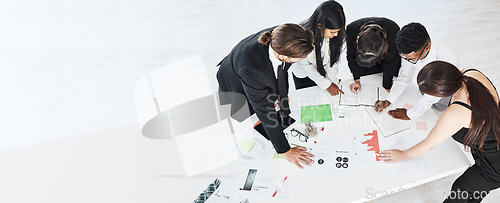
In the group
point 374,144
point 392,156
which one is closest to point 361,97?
point 374,144

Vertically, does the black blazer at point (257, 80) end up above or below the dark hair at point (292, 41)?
below

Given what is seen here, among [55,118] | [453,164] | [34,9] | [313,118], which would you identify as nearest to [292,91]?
[313,118]

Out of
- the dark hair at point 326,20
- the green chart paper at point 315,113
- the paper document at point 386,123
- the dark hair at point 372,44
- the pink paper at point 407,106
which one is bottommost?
the paper document at point 386,123

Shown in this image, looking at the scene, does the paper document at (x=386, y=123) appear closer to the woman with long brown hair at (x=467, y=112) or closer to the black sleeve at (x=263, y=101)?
the woman with long brown hair at (x=467, y=112)

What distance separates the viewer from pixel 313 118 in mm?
2141

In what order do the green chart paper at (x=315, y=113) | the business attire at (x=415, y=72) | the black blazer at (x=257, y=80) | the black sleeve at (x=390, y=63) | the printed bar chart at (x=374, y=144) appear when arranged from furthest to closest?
the black sleeve at (x=390, y=63) < the green chart paper at (x=315, y=113) < the business attire at (x=415, y=72) < the printed bar chart at (x=374, y=144) < the black blazer at (x=257, y=80)

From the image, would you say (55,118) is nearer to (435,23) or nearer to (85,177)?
(85,177)

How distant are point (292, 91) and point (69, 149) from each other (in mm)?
1642

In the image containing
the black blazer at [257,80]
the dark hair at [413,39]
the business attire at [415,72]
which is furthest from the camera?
the business attire at [415,72]

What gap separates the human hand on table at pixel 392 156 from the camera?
1866mm

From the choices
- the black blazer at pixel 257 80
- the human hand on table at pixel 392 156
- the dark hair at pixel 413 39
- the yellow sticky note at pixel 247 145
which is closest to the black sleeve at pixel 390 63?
the dark hair at pixel 413 39

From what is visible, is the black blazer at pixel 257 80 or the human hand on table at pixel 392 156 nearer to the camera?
the black blazer at pixel 257 80

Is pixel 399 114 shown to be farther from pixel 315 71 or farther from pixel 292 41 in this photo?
pixel 292 41

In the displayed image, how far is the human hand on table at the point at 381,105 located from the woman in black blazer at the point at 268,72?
55 centimetres
